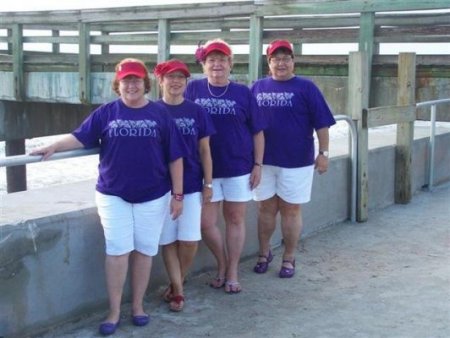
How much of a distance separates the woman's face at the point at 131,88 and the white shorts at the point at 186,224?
2.19 ft

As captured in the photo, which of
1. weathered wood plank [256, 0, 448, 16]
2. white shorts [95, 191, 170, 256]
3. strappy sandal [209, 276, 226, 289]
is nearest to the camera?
white shorts [95, 191, 170, 256]

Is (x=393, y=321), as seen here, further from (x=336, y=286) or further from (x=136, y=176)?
(x=136, y=176)

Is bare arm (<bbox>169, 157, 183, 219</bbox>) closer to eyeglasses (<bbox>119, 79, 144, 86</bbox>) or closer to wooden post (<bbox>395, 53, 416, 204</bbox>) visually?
eyeglasses (<bbox>119, 79, 144, 86</bbox>)

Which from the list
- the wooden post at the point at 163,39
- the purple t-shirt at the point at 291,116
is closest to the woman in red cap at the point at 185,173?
the purple t-shirt at the point at 291,116

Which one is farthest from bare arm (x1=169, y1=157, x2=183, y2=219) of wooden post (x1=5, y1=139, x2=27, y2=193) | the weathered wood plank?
wooden post (x1=5, y1=139, x2=27, y2=193)

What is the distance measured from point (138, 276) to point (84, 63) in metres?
9.34

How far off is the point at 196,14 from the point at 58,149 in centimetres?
761

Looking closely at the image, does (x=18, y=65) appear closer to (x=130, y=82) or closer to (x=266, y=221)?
(x=266, y=221)

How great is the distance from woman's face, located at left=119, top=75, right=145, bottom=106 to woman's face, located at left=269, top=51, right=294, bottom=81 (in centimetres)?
123

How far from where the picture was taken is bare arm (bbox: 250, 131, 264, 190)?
461cm

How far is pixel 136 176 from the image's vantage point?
3881mm

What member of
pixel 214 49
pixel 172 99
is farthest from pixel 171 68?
pixel 214 49

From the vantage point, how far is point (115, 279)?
3.99 metres

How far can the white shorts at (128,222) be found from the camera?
154 inches
